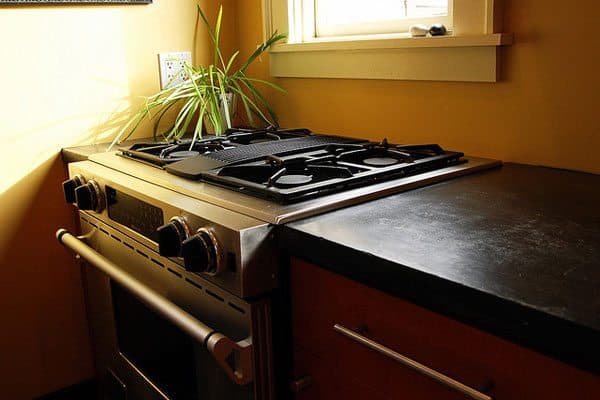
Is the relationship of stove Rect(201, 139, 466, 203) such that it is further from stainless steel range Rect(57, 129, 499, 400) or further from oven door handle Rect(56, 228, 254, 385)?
oven door handle Rect(56, 228, 254, 385)

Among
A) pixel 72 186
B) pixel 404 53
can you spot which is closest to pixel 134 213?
pixel 72 186

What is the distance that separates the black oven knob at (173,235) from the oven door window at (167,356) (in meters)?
0.17

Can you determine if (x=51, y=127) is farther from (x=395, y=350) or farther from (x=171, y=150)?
(x=395, y=350)

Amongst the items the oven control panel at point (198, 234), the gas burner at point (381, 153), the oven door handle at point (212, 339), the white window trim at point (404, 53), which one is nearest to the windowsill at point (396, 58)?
the white window trim at point (404, 53)

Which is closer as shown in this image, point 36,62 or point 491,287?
point 491,287

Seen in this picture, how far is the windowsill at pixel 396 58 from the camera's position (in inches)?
47.4

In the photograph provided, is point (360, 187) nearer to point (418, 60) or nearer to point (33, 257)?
point (418, 60)

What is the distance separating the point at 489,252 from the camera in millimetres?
715

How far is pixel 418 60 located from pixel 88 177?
0.75 m

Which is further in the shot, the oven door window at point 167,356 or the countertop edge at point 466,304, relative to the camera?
the oven door window at point 167,356

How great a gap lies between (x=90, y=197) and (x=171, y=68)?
60cm

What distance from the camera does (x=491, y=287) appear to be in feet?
2.01

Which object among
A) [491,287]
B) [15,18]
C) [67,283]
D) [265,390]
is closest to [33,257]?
[67,283]

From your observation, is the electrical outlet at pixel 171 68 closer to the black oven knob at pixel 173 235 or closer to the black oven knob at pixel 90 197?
the black oven knob at pixel 90 197
